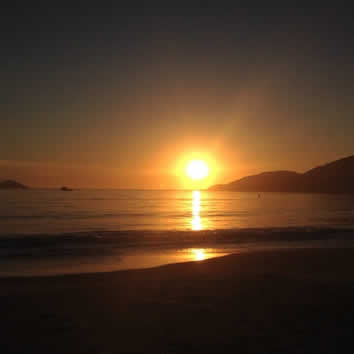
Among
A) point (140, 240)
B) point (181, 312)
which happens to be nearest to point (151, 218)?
point (140, 240)

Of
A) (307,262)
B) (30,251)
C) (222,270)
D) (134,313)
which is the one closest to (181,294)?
(134,313)

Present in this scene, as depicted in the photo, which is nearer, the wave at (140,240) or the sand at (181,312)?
the sand at (181,312)

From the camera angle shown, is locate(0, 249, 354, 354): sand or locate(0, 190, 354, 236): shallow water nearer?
locate(0, 249, 354, 354): sand

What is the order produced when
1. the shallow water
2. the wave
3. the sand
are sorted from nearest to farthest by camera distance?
the sand
the wave
the shallow water

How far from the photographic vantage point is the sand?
20.8 ft

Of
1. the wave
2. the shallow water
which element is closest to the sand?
the wave

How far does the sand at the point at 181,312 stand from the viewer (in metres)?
6.35

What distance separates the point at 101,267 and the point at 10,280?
12.9 feet

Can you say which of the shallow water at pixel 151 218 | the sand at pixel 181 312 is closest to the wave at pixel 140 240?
the shallow water at pixel 151 218

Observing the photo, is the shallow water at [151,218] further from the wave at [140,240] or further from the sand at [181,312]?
the sand at [181,312]

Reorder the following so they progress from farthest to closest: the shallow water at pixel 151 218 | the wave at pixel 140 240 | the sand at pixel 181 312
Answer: the shallow water at pixel 151 218, the wave at pixel 140 240, the sand at pixel 181 312

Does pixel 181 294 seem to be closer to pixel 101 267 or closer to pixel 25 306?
pixel 25 306

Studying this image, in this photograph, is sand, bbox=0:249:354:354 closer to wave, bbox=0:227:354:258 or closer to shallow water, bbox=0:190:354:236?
wave, bbox=0:227:354:258

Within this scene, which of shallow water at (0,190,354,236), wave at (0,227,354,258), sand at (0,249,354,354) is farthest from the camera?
shallow water at (0,190,354,236)
